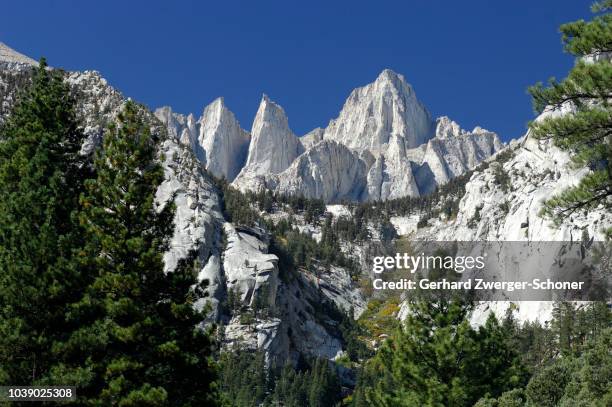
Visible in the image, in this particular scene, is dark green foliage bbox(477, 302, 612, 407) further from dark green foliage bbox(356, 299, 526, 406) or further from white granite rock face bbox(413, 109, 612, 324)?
white granite rock face bbox(413, 109, 612, 324)

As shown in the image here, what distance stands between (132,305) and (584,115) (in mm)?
14972

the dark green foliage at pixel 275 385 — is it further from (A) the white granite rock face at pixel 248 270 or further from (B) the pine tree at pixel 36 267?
(B) the pine tree at pixel 36 267

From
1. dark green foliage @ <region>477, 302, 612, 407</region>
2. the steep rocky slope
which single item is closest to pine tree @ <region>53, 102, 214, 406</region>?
dark green foliage @ <region>477, 302, 612, 407</region>

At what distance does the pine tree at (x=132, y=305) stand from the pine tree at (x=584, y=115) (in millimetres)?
13309

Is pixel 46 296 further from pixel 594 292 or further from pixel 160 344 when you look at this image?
pixel 594 292

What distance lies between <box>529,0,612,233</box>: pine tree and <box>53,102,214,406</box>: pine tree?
13.3 meters

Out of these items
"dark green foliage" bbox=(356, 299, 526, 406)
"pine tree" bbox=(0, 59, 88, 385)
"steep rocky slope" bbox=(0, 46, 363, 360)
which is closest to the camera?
"pine tree" bbox=(0, 59, 88, 385)

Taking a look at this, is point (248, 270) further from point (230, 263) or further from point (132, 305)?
point (132, 305)

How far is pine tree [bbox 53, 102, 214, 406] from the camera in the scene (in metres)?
19.9

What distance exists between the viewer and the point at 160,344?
21.0 metres

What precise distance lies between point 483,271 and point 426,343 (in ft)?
420

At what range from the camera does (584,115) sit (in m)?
14.9

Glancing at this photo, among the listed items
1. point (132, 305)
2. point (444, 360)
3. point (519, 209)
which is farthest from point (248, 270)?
point (132, 305)

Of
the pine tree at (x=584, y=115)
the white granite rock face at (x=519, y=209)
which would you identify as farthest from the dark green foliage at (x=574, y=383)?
the white granite rock face at (x=519, y=209)
